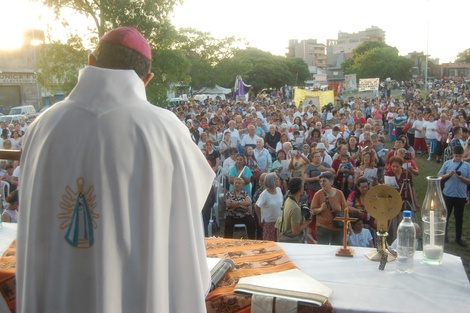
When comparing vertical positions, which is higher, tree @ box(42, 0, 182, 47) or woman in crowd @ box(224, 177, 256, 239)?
tree @ box(42, 0, 182, 47)

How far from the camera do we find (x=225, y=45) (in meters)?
54.1

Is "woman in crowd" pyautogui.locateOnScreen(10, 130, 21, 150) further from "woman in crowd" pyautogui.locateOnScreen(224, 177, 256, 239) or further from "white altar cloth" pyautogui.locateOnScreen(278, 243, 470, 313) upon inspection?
"white altar cloth" pyautogui.locateOnScreen(278, 243, 470, 313)

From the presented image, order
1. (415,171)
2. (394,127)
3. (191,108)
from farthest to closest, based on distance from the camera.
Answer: (191,108), (394,127), (415,171)

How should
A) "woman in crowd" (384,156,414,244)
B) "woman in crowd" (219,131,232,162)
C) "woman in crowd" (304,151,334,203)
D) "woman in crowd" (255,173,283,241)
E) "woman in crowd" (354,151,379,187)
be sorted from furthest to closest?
1. "woman in crowd" (219,131,232,162)
2. "woman in crowd" (354,151,379,187)
3. "woman in crowd" (304,151,334,203)
4. "woman in crowd" (384,156,414,244)
5. "woman in crowd" (255,173,283,241)

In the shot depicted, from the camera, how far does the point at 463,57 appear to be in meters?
123

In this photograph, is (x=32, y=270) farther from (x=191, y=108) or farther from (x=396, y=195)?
(x=191, y=108)

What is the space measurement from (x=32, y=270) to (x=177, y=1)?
17.9 m

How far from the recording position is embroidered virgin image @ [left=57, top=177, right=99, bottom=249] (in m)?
1.64

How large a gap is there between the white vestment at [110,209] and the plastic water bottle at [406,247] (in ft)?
4.55

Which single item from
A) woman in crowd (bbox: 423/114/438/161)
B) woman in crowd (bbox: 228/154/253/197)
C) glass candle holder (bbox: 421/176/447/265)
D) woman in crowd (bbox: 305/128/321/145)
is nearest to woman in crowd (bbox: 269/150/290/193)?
woman in crowd (bbox: 228/154/253/197)

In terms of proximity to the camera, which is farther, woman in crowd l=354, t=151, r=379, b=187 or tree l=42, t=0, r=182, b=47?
tree l=42, t=0, r=182, b=47

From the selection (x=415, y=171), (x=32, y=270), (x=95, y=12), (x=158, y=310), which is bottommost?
(x=415, y=171)

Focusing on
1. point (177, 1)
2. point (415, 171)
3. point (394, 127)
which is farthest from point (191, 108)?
point (415, 171)

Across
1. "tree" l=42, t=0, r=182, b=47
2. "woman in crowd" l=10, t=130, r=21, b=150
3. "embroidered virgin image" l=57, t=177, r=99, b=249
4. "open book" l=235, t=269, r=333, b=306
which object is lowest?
"woman in crowd" l=10, t=130, r=21, b=150
